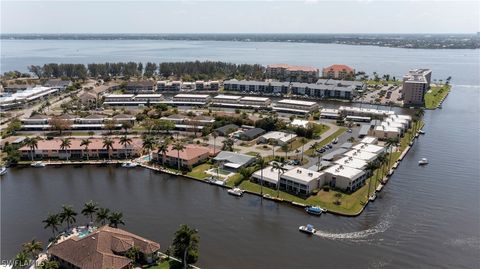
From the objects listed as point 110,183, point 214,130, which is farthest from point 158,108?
point 110,183

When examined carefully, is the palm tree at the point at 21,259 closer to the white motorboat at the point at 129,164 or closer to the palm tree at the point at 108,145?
the white motorboat at the point at 129,164

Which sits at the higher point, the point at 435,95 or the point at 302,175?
the point at 435,95

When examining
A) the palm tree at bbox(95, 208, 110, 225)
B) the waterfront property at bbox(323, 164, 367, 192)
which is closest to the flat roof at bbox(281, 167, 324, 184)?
the waterfront property at bbox(323, 164, 367, 192)

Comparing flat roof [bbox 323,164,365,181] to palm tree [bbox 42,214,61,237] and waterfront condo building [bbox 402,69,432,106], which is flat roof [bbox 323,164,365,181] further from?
waterfront condo building [bbox 402,69,432,106]

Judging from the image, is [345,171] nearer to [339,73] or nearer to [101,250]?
[101,250]

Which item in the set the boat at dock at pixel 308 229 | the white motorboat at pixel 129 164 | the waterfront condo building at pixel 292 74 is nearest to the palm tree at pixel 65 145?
the white motorboat at pixel 129 164

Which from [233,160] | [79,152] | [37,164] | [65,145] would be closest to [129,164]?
[79,152]
